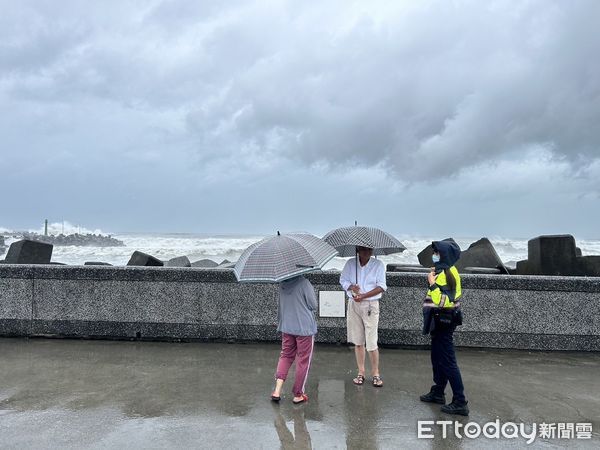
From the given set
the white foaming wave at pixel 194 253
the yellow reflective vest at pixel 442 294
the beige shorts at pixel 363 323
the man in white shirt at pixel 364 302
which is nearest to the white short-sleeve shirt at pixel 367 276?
the man in white shirt at pixel 364 302

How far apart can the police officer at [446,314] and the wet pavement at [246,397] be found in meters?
0.23

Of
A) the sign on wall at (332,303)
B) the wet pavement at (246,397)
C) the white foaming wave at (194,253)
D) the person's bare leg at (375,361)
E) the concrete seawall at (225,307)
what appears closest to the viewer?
the wet pavement at (246,397)

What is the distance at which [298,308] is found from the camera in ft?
A: 13.5

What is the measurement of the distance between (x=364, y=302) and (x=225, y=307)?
2.36 meters

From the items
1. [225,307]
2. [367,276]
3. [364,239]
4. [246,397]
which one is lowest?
[246,397]

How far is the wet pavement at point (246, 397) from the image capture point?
3.50m

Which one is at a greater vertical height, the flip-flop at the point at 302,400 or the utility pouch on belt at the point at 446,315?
the utility pouch on belt at the point at 446,315

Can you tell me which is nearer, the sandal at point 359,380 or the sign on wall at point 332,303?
the sandal at point 359,380

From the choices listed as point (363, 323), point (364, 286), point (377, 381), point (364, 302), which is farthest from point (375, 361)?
point (364, 286)

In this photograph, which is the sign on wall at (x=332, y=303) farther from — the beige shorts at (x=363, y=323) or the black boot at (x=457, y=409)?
the black boot at (x=457, y=409)

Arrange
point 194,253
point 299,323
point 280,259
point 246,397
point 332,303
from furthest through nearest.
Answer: point 194,253, point 332,303, point 246,397, point 299,323, point 280,259

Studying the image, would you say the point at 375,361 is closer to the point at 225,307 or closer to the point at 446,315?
the point at 446,315

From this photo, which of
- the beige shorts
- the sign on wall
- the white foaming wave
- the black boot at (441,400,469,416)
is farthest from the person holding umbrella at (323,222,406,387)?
the white foaming wave

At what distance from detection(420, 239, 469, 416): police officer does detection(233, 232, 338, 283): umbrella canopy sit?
0.96m
